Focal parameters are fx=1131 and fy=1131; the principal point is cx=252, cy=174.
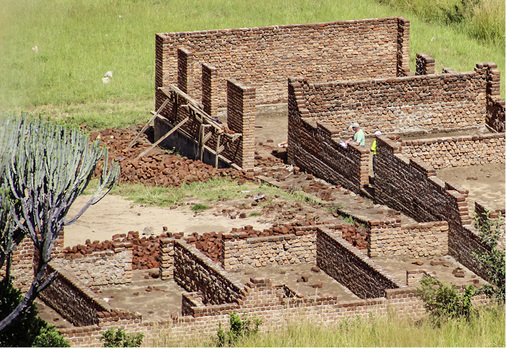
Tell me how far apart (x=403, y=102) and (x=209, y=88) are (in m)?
5.04

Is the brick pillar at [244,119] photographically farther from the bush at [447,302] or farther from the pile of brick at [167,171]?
the bush at [447,302]

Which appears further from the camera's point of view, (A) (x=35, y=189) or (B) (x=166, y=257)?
(B) (x=166, y=257)

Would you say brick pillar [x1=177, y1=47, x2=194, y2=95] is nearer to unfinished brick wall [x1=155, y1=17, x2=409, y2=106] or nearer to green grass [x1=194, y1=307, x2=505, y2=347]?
unfinished brick wall [x1=155, y1=17, x2=409, y2=106]

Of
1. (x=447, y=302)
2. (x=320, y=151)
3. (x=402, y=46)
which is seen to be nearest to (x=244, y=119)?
(x=320, y=151)

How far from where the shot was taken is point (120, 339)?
53.1 feet

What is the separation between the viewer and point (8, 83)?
114ft

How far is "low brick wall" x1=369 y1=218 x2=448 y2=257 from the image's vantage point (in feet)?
70.7

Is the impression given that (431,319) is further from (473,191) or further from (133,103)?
(133,103)

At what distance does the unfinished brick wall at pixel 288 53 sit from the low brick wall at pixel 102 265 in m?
11.1

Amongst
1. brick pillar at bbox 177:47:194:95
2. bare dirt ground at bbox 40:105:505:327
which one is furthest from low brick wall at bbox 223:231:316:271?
brick pillar at bbox 177:47:194:95

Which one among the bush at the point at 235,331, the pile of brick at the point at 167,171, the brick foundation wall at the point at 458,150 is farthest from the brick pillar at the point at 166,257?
the brick foundation wall at the point at 458,150

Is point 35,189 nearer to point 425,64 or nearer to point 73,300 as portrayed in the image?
point 73,300

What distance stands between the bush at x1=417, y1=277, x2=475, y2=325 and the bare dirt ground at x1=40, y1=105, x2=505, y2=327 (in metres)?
2.55

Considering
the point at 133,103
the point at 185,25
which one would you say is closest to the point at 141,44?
the point at 185,25
